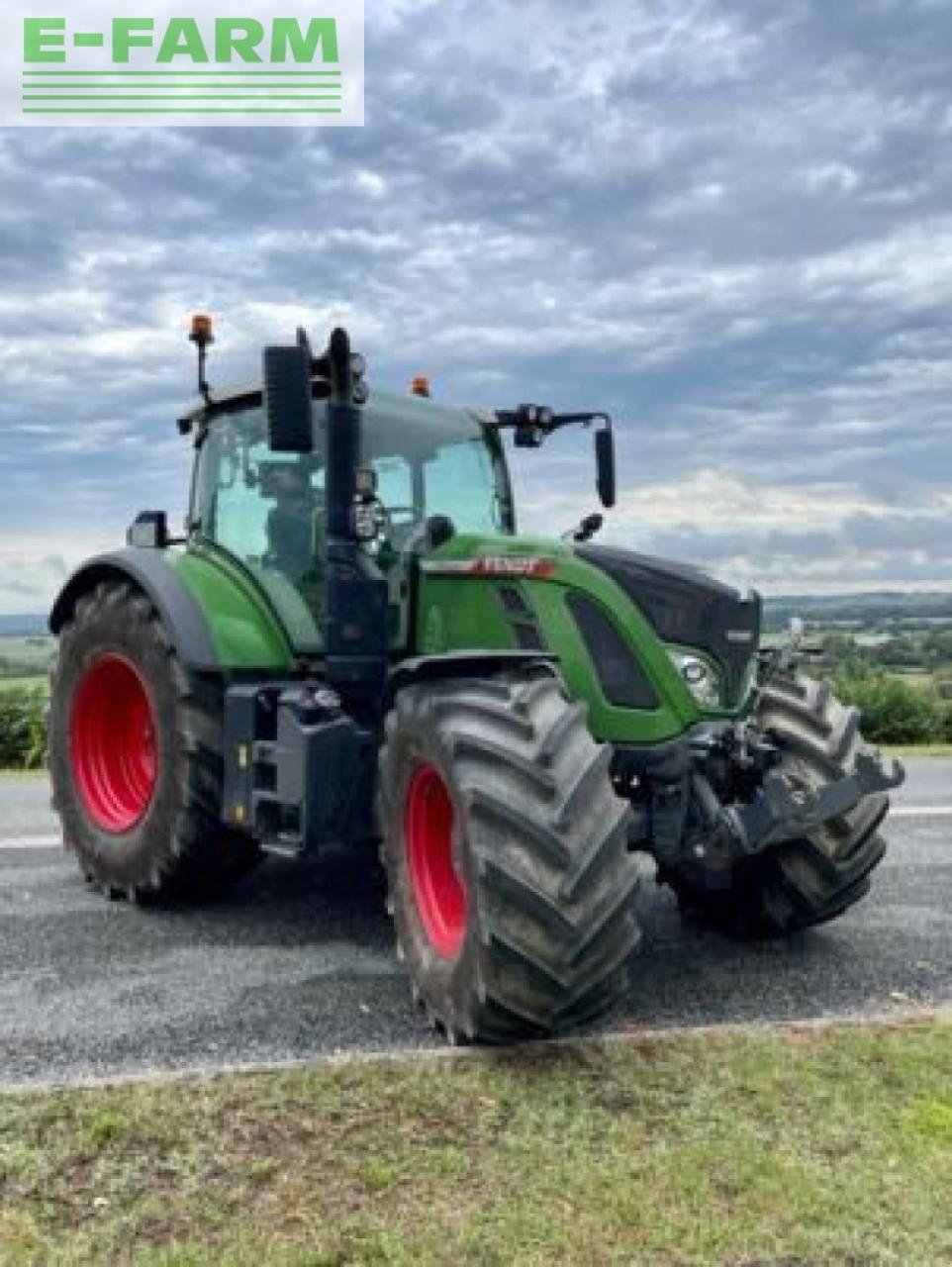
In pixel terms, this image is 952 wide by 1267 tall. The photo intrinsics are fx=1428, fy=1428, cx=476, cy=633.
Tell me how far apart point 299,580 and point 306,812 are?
1268 millimetres

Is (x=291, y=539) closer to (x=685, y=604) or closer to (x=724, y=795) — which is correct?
(x=685, y=604)

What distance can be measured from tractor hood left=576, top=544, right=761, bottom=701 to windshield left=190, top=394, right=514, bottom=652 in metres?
1.16

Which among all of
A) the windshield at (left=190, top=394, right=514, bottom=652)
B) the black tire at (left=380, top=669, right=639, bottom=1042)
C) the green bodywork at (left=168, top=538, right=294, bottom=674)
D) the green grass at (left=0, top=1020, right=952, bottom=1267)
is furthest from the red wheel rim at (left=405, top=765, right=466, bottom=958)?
the green bodywork at (left=168, top=538, right=294, bottom=674)

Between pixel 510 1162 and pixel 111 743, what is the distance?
169 inches

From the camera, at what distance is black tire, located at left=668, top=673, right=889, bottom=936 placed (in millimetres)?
5734

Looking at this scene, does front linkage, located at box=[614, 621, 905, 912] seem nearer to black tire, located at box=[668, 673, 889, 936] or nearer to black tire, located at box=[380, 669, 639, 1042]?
black tire, located at box=[668, 673, 889, 936]

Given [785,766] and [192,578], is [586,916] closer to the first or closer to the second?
[785,766]

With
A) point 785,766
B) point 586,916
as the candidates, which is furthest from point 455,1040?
point 785,766

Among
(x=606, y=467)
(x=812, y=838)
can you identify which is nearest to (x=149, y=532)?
(x=606, y=467)

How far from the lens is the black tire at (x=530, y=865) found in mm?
4449

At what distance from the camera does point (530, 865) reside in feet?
14.7

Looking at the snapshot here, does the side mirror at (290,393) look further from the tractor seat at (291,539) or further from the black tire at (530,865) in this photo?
the black tire at (530,865)

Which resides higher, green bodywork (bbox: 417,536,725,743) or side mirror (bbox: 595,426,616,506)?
side mirror (bbox: 595,426,616,506)

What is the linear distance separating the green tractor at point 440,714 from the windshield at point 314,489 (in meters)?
0.02
